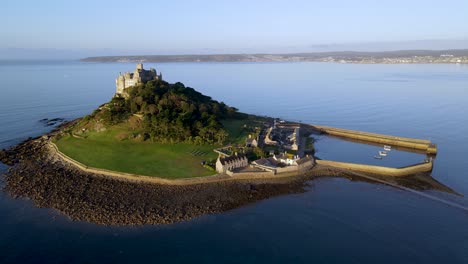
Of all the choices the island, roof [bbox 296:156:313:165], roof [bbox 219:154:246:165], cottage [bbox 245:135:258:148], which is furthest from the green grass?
roof [bbox 296:156:313:165]

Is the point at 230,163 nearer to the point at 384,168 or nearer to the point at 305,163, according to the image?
the point at 305,163

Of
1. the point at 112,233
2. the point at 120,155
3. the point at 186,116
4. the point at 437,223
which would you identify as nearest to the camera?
the point at 112,233

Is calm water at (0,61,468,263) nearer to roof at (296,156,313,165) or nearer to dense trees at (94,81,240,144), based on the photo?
roof at (296,156,313,165)

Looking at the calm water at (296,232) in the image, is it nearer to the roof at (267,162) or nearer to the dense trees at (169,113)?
the roof at (267,162)

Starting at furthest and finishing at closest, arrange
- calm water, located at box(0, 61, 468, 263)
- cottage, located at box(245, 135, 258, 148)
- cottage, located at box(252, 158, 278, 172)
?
cottage, located at box(245, 135, 258, 148) < cottage, located at box(252, 158, 278, 172) < calm water, located at box(0, 61, 468, 263)

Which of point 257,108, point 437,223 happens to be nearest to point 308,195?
point 437,223

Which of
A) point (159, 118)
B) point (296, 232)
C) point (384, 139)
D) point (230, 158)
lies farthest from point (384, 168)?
point (159, 118)

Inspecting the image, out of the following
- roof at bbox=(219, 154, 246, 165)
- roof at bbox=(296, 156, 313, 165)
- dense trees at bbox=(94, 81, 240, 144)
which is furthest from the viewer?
dense trees at bbox=(94, 81, 240, 144)

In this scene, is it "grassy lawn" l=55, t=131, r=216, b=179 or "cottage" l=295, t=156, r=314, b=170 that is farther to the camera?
"cottage" l=295, t=156, r=314, b=170

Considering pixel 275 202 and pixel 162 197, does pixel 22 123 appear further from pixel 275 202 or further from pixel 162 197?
pixel 275 202
